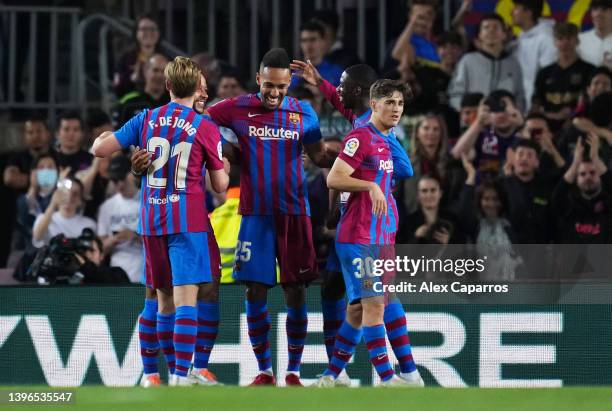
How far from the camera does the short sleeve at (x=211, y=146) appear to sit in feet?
28.9

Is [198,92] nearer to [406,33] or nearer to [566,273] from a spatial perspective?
[566,273]

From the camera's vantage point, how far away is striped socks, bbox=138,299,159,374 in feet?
29.9

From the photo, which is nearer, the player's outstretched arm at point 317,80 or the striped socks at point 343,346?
the striped socks at point 343,346

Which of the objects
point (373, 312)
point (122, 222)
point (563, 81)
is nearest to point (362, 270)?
point (373, 312)

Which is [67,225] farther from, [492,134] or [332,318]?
[492,134]

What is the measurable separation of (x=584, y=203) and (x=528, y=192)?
52cm

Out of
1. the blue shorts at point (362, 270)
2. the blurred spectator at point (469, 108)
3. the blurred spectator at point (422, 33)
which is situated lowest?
the blue shorts at point (362, 270)

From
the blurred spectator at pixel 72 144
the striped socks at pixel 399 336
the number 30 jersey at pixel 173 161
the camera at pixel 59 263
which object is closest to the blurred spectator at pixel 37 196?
the blurred spectator at pixel 72 144

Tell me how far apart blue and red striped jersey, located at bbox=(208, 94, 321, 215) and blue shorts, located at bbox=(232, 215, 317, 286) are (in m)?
0.07

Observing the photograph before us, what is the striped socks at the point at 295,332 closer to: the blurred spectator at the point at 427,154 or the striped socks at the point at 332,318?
the striped socks at the point at 332,318

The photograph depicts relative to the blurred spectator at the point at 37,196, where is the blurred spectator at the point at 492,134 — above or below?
above

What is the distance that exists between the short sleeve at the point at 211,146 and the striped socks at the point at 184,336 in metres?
0.87

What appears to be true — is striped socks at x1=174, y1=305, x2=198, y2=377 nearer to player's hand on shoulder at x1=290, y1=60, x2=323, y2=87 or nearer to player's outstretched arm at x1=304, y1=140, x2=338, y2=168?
player's outstretched arm at x1=304, y1=140, x2=338, y2=168

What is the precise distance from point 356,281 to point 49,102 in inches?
246
